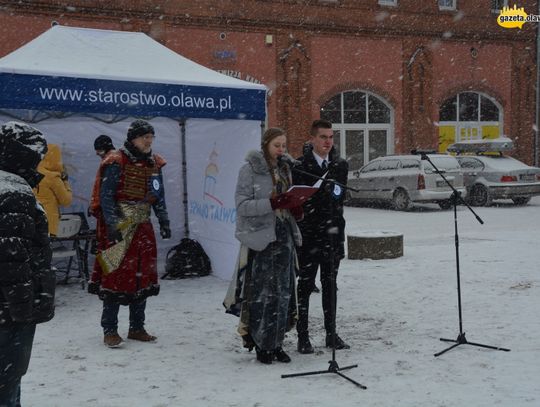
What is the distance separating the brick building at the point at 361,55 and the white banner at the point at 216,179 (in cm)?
1212

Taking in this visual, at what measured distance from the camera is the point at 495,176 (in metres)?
19.2

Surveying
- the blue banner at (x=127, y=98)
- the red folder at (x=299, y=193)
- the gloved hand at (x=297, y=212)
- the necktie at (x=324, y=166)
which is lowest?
the gloved hand at (x=297, y=212)

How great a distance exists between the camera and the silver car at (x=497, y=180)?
19.1 m

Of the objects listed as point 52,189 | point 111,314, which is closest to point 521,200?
point 52,189

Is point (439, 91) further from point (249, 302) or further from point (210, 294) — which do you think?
point (249, 302)

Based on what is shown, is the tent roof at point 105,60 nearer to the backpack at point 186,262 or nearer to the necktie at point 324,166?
the backpack at point 186,262

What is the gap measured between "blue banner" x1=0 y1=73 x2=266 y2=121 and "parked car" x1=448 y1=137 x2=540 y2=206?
12716mm

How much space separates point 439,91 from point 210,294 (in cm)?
2033

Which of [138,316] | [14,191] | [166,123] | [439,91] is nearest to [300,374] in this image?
[138,316]

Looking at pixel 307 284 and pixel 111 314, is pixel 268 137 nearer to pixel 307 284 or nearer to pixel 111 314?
pixel 307 284

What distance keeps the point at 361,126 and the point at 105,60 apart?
18231mm

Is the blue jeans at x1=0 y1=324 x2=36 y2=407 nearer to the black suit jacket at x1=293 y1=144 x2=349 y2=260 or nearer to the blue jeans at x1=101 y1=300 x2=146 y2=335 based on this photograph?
the blue jeans at x1=101 y1=300 x2=146 y2=335

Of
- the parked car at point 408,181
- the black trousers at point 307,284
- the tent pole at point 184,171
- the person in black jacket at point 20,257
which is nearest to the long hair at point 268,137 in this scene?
the black trousers at point 307,284

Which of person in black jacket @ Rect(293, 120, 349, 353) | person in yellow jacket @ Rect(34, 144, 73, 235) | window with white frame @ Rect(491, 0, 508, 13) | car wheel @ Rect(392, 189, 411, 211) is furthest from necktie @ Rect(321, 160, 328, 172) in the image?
window with white frame @ Rect(491, 0, 508, 13)
